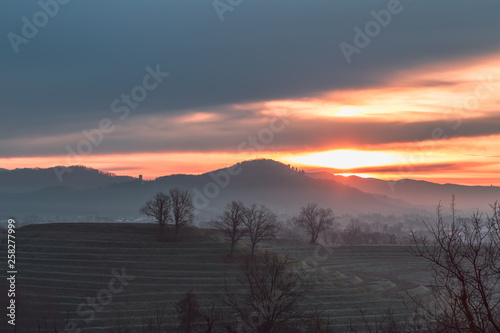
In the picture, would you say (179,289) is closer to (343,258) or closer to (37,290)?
(37,290)

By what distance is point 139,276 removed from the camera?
83.5 metres

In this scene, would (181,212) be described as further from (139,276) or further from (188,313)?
(188,313)

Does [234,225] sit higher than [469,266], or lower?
higher

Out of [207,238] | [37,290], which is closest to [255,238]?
[207,238]

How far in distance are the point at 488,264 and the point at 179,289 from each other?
6975 centimetres

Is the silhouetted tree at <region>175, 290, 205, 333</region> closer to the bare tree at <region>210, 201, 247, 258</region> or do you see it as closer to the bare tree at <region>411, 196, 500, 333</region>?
the bare tree at <region>411, 196, 500, 333</region>

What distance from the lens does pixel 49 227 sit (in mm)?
110312

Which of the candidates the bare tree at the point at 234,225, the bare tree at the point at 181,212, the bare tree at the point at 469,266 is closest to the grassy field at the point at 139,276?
the bare tree at the point at 234,225

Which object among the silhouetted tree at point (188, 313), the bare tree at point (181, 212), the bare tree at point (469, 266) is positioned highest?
the bare tree at point (181, 212)

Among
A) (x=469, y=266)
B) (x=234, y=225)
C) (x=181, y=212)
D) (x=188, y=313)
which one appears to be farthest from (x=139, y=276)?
(x=469, y=266)

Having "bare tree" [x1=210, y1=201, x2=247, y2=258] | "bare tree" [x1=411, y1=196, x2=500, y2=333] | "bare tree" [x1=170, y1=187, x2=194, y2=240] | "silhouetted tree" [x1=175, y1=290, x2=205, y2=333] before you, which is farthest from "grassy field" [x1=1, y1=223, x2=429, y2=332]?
"bare tree" [x1=411, y1=196, x2=500, y2=333]

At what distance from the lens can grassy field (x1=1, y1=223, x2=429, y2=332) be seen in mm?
68000

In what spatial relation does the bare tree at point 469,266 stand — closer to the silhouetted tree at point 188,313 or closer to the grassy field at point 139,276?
the silhouetted tree at point 188,313

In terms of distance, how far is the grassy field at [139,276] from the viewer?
68000 millimetres
